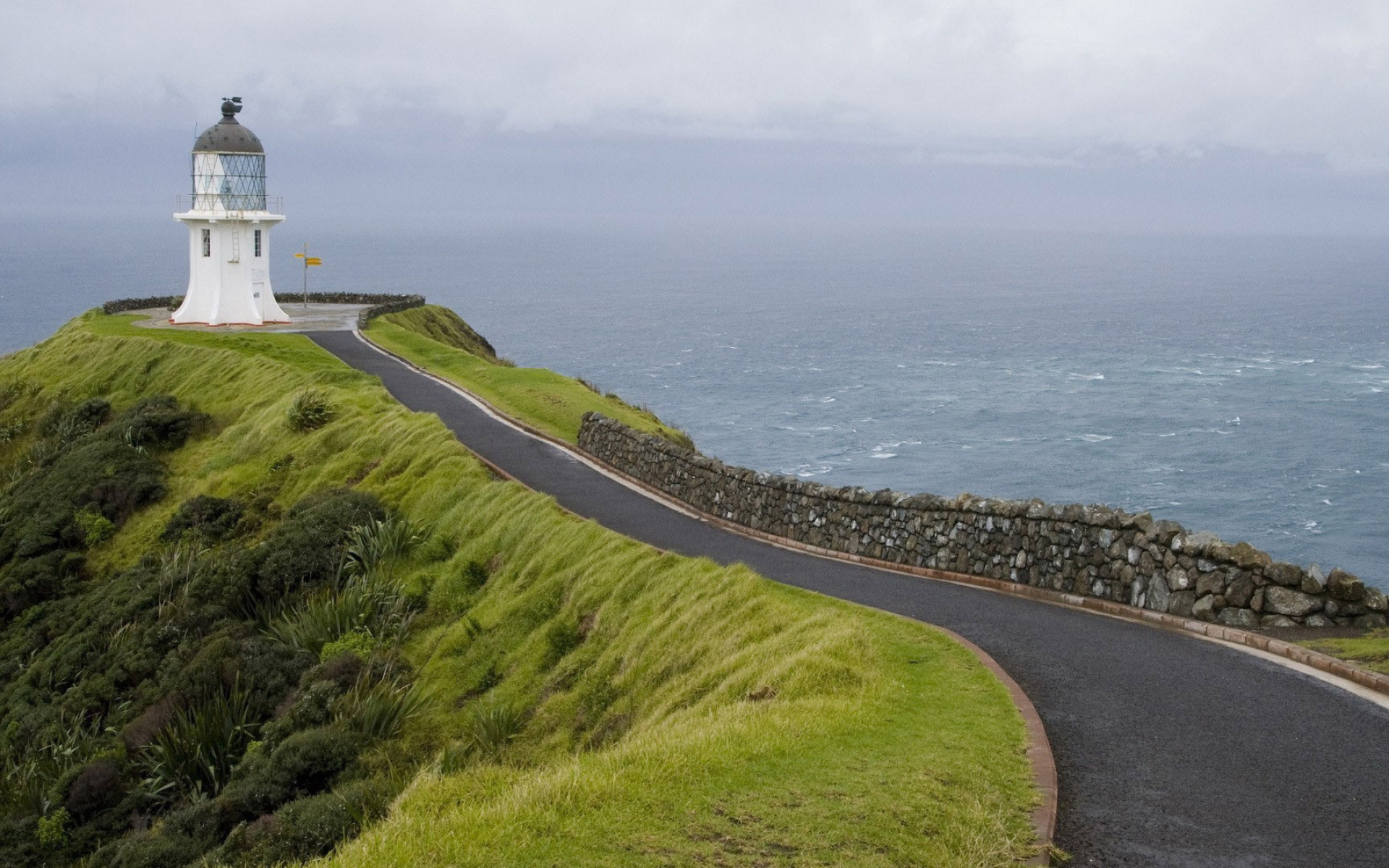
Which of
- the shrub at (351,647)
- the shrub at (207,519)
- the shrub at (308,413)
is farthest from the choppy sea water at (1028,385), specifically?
the shrub at (351,647)

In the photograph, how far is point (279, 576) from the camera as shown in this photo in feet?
73.0

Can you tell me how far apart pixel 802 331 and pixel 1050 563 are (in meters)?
107

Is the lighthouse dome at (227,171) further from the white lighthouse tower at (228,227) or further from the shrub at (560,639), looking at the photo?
the shrub at (560,639)

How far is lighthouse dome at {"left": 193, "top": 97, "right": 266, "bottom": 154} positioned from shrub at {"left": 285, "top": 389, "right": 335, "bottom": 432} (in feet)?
74.7

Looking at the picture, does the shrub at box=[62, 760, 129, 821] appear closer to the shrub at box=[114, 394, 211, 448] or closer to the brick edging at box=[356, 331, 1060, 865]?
the brick edging at box=[356, 331, 1060, 865]

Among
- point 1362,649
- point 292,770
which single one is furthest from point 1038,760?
point 292,770

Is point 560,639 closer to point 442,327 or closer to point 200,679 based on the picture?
point 200,679

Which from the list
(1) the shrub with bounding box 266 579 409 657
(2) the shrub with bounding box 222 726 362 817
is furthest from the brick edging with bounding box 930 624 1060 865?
(1) the shrub with bounding box 266 579 409 657

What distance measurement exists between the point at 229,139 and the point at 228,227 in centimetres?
357

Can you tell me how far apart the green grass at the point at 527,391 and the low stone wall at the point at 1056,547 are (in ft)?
32.6

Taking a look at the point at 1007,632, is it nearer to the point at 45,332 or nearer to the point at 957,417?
the point at 957,417

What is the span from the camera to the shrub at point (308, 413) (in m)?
31.2

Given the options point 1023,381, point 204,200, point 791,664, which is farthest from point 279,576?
point 1023,381

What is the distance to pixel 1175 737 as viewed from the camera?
11.5 metres
